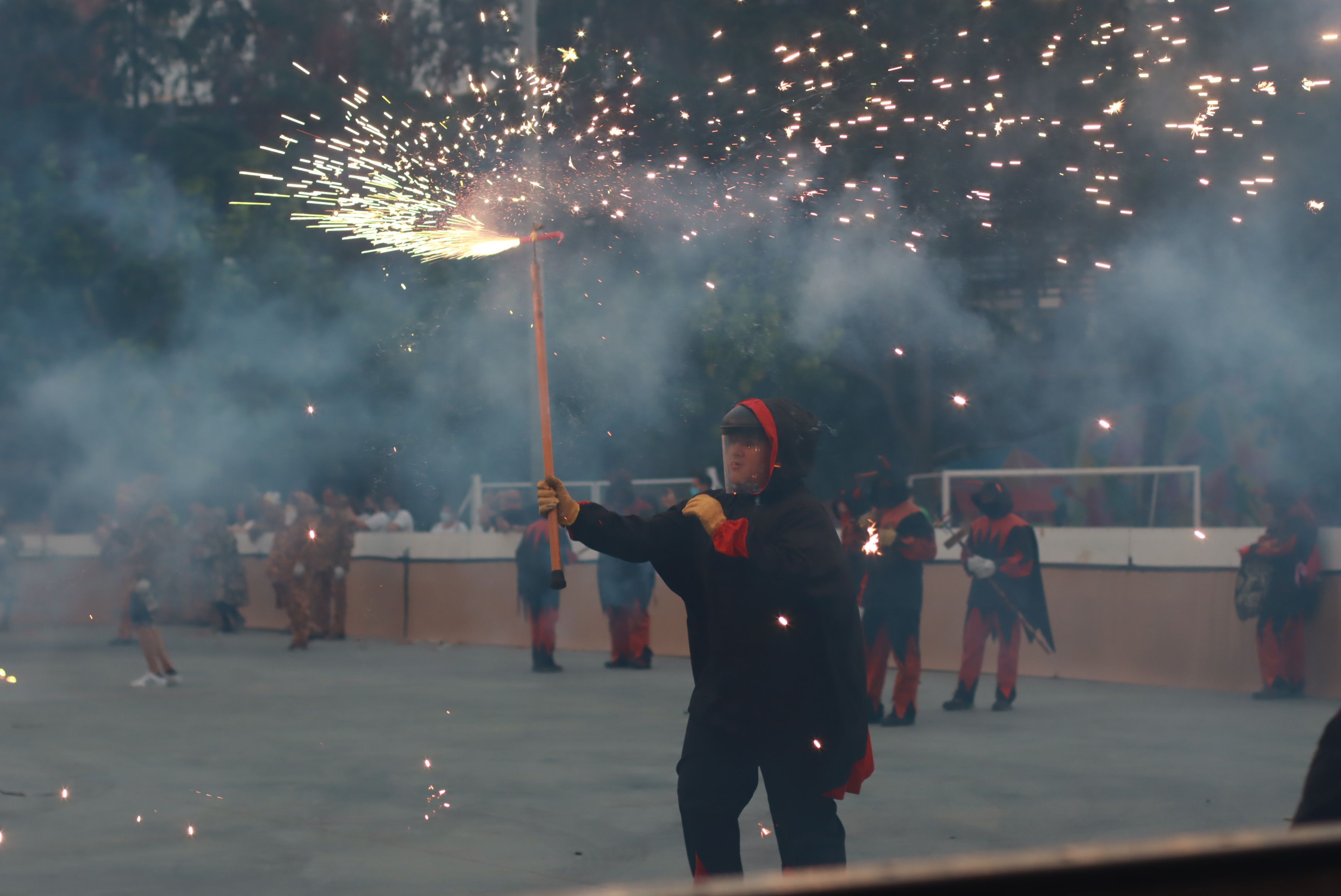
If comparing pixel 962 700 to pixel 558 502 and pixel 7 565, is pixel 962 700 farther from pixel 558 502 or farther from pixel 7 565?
pixel 7 565

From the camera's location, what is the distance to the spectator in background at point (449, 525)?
A: 1878 centimetres

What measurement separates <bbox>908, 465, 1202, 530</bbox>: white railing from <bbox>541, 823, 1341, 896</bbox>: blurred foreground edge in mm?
12098

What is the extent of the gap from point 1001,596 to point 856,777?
694cm

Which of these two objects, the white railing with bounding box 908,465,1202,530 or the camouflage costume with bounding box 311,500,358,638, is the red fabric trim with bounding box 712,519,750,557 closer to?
the white railing with bounding box 908,465,1202,530

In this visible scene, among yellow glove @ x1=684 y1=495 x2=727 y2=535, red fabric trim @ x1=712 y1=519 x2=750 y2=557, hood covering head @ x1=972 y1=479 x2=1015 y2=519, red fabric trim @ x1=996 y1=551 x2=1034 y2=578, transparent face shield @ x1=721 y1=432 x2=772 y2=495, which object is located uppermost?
transparent face shield @ x1=721 y1=432 x2=772 y2=495

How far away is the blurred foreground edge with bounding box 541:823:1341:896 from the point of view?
1.13 meters

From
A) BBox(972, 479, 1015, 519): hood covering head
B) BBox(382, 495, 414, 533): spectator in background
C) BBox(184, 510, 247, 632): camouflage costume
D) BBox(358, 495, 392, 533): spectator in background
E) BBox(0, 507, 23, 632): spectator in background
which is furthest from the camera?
BBox(358, 495, 392, 533): spectator in background

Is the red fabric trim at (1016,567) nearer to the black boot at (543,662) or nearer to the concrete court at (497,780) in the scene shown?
the concrete court at (497,780)

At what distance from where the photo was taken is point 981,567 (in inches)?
427

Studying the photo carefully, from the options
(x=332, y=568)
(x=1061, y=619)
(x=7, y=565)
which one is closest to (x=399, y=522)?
(x=332, y=568)

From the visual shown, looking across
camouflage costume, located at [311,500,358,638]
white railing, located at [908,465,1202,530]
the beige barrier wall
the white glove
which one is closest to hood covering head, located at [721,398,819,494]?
the white glove

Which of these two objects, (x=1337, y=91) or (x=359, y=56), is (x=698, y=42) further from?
(x=359, y=56)

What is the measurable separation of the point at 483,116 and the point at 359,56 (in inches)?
612

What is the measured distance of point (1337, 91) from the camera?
44.3 ft
